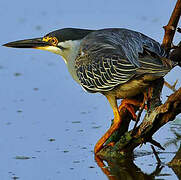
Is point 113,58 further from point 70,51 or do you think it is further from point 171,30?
point 171,30

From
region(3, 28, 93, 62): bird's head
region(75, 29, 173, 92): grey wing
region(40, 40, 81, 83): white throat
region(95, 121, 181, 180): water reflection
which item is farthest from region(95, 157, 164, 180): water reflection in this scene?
region(3, 28, 93, 62): bird's head

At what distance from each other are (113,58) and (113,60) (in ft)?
0.07

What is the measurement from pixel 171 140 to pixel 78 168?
3.63 feet

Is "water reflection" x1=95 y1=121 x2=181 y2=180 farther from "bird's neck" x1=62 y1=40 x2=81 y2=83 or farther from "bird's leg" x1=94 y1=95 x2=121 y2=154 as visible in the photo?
"bird's neck" x1=62 y1=40 x2=81 y2=83

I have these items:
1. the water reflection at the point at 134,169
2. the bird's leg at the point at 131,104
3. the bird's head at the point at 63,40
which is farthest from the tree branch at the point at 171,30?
the water reflection at the point at 134,169

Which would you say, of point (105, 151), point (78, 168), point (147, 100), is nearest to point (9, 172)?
point (78, 168)

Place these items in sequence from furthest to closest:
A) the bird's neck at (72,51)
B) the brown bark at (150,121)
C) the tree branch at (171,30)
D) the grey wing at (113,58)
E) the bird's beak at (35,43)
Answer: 1. the bird's beak at (35,43)
2. the bird's neck at (72,51)
3. the tree branch at (171,30)
4. the grey wing at (113,58)
5. the brown bark at (150,121)

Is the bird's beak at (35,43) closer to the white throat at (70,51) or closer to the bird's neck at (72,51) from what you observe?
the white throat at (70,51)

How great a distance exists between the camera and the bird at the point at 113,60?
213 inches

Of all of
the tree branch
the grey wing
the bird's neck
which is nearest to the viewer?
the grey wing

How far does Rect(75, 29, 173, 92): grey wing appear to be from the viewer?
5.43 meters

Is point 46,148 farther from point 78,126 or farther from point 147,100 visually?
→ point 147,100

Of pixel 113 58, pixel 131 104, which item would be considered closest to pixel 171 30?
pixel 113 58

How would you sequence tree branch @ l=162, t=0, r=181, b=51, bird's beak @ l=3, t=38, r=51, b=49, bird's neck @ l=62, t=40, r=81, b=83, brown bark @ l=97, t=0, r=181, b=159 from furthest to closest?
bird's beak @ l=3, t=38, r=51, b=49
bird's neck @ l=62, t=40, r=81, b=83
tree branch @ l=162, t=0, r=181, b=51
brown bark @ l=97, t=0, r=181, b=159
